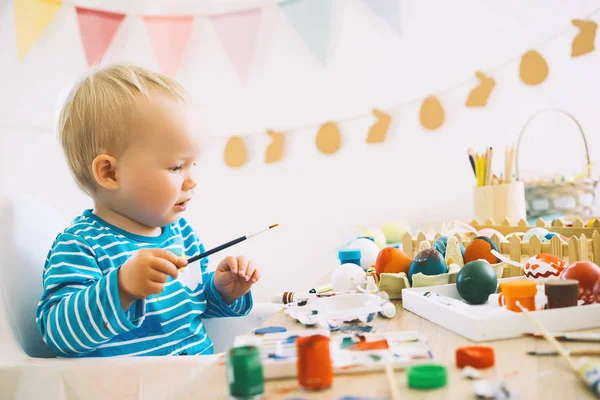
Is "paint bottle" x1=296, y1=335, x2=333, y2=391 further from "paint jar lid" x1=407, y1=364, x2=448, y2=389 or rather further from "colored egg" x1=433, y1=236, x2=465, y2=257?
"colored egg" x1=433, y1=236, x2=465, y2=257

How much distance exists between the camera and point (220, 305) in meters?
0.99

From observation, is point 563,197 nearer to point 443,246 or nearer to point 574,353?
point 443,246

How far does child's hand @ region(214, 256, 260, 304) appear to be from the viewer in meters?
0.93

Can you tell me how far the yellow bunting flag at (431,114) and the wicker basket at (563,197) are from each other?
349 millimetres

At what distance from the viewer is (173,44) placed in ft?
6.86

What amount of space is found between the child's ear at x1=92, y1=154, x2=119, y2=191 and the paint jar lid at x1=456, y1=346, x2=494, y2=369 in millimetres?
655

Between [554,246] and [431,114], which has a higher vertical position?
[431,114]

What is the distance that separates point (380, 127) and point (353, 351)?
59.1 inches

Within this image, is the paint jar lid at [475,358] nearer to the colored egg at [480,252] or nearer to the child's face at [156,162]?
the colored egg at [480,252]

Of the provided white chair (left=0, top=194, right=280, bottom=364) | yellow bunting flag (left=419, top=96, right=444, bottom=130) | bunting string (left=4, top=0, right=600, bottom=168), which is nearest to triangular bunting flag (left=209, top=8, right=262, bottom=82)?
bunting string (left=4, top=0, right=600, bottom=168)

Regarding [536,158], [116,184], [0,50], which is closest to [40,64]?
[0,50]

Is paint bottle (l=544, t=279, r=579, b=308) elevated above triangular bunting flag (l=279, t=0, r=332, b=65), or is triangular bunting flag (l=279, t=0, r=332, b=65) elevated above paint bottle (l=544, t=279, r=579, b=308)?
triangular bunting flag (l=279, t=0, r=332, b=65)

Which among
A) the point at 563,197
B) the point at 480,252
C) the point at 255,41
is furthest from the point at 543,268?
the point at 255,41

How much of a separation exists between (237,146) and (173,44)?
48cm
